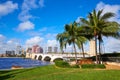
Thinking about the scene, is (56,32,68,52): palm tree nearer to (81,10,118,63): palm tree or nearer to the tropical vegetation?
the tropical vegetation

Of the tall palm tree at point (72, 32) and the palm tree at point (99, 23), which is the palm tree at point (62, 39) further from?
the palm tree at point (99, 23)

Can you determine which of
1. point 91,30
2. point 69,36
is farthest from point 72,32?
point 91,30

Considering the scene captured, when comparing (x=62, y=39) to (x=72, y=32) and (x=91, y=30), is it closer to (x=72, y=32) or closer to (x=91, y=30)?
(x=72, y=32)

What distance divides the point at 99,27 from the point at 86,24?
2970 millimetres

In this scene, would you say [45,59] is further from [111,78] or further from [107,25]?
[111,78]

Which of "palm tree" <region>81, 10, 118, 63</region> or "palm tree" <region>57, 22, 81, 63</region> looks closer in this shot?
"palm tree" <region>81, 10, 118, 63</region>

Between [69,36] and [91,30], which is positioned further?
[69,36]

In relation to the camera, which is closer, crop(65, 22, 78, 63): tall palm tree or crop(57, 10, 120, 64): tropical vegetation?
crop(57, 10, 120, 64): tropical vegetation

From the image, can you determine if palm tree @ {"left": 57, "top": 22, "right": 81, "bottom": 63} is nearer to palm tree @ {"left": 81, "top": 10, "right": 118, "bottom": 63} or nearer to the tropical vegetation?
the tropical vegetation

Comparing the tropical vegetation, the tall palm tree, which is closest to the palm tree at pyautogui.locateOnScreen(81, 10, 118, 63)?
the tropical vegetation

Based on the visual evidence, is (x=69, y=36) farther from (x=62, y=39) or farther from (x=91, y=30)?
(x=91, y=30)

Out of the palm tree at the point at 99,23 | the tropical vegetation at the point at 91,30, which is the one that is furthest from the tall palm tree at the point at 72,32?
the palm tree at the point at 99,23

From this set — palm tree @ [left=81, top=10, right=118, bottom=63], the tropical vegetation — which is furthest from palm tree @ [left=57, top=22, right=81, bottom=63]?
palm tree @ [left=81, top=10, right=118, bottom=63]

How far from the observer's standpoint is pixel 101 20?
39.1 meters
